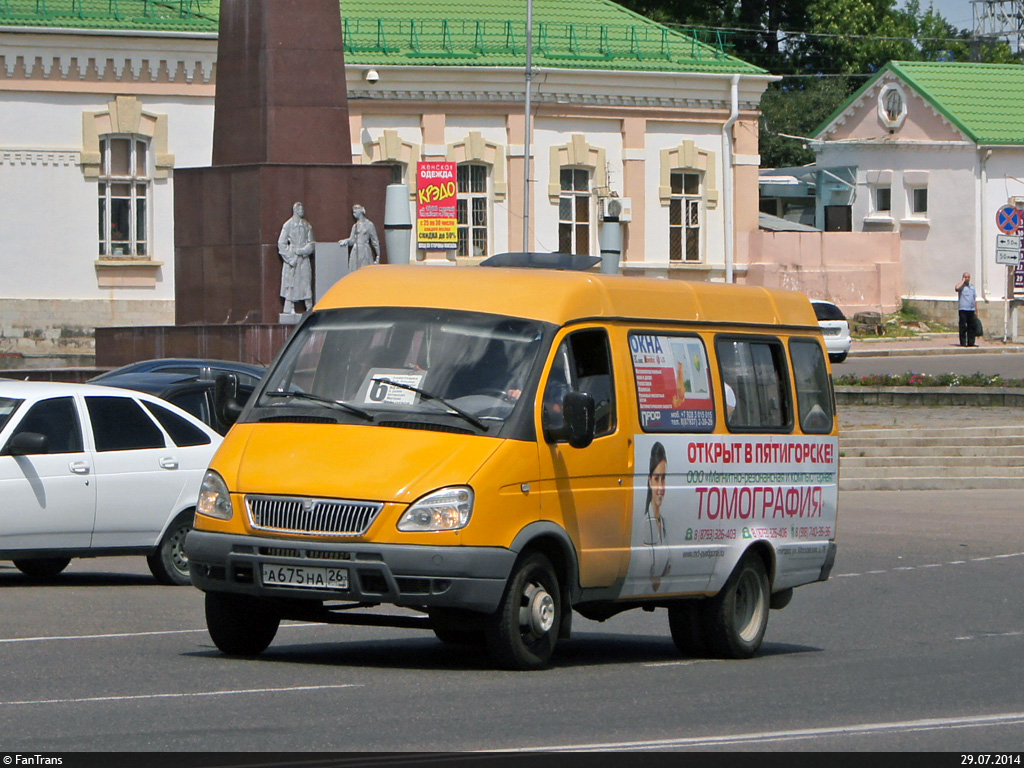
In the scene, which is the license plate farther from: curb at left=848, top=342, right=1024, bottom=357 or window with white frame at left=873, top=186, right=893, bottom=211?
window with white frame at left=873, top=186, right=893, bottom=211

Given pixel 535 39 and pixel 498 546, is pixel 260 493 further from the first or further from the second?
pixel 535 39

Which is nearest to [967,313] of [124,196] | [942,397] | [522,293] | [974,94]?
[974,94]

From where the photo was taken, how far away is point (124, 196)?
42312 mm

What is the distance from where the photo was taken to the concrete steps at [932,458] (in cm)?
2606

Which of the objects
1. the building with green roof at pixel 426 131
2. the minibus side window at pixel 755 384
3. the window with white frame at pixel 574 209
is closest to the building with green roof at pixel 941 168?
the building with green roof at pixel 426 131

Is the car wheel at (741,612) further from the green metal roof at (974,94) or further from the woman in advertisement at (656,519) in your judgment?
the green metal roof at (974,94)

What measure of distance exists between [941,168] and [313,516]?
1769 inches

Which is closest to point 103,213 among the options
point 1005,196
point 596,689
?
point 1005,196

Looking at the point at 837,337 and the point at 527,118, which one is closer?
the point at 837,337

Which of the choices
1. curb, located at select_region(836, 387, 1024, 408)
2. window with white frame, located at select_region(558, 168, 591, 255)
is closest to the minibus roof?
curb, located at select_region(836, 387, 1024, 408)

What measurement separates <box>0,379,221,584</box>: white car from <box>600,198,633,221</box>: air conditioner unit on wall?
30.0 metres

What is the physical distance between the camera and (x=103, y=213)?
4206 centimetres

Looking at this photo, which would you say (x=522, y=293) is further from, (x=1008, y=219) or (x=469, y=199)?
(x=469, y=199)

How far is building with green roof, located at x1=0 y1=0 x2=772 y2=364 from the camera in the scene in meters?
41.2
